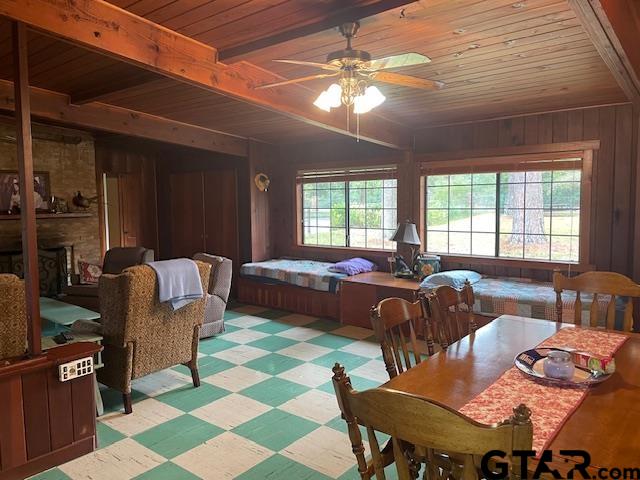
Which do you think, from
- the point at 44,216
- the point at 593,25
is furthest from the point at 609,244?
the point at 44,216

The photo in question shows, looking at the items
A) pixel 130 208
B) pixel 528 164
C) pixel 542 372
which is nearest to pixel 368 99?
pixel 542 372

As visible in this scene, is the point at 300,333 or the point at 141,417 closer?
the point at 141,417

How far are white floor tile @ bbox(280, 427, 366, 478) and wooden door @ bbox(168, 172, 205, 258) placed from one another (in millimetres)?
4938

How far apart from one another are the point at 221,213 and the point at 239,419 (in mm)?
4318

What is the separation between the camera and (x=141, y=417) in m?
3.06

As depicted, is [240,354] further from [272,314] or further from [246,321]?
[272,314]

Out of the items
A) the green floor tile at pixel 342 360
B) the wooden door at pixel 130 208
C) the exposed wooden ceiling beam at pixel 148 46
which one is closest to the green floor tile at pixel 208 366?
the green floor tile at pixel 342 360

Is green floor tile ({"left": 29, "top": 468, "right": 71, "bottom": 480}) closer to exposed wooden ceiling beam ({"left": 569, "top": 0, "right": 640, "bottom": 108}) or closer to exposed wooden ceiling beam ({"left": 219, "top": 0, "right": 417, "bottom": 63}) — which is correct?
exposed wooden ceiling beam ({"left": 219, "top": 0, "right": 417, "bottom": 63})

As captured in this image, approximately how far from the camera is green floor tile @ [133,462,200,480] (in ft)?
7.79

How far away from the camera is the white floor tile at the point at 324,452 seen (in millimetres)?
2461

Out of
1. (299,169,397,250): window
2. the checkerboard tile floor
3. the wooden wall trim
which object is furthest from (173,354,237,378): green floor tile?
the wooden wall trim

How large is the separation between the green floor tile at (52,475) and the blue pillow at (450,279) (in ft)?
11.0

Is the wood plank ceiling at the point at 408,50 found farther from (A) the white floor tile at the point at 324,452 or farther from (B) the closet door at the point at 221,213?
(A) the white floor tile at the point at 324,452

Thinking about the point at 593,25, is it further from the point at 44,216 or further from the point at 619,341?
the point at 44,216
